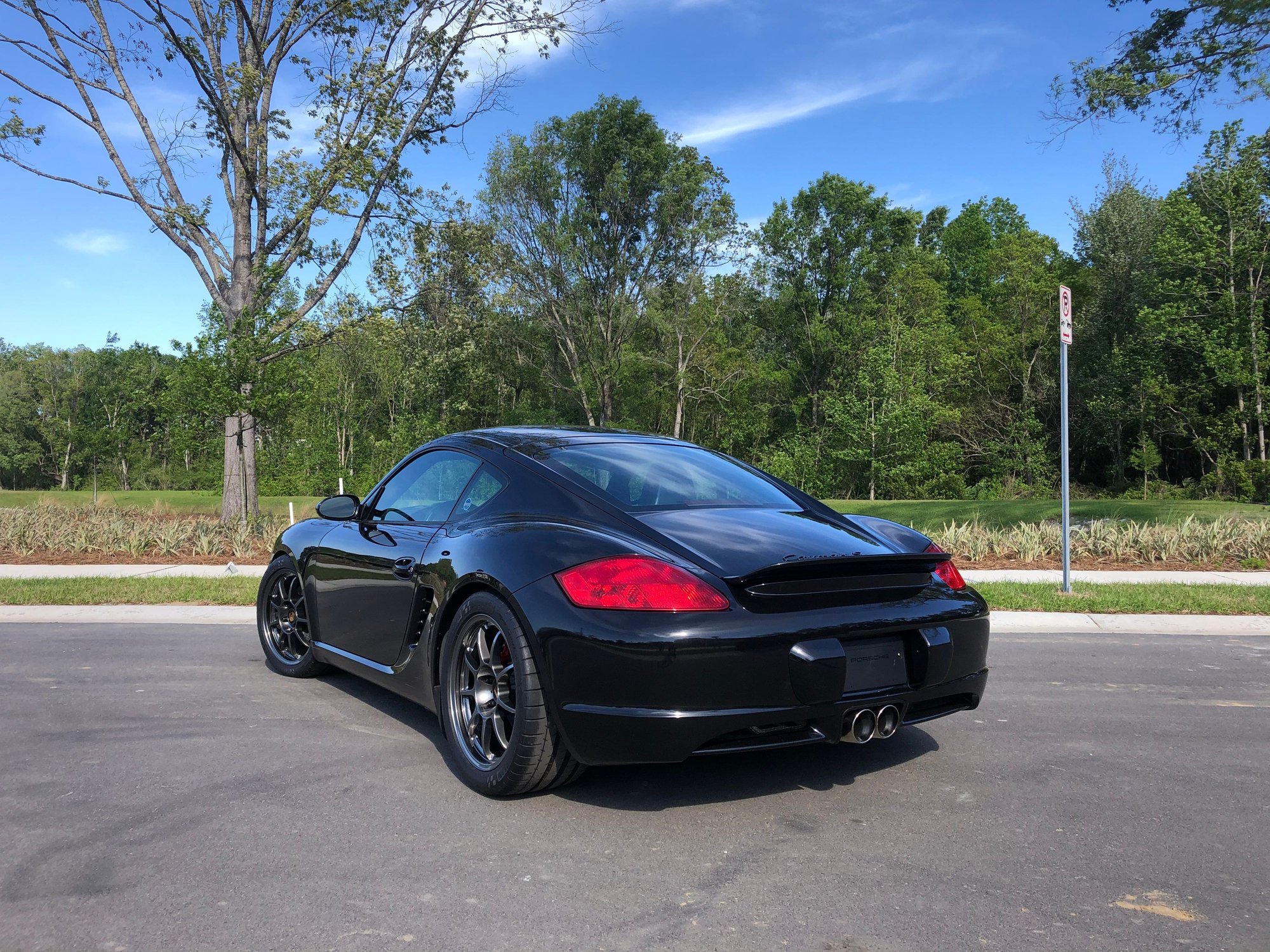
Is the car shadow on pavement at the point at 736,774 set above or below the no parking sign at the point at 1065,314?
below

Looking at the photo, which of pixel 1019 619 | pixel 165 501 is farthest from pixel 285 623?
pixel 165 501

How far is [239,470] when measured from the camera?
56.7 feet

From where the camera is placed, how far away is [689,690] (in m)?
3.07

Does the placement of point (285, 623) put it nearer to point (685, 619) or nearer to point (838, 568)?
point (685, 619)

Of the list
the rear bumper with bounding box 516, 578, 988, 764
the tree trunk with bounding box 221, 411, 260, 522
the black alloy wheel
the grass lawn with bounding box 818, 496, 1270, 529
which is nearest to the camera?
the rear bumper with bounding box 516, 578, 988, 764

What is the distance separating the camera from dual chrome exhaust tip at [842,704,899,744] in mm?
3256

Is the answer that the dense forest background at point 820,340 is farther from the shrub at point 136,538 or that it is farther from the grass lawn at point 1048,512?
the shrub at point 136,538

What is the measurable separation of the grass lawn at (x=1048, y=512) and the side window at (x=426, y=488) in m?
10.0

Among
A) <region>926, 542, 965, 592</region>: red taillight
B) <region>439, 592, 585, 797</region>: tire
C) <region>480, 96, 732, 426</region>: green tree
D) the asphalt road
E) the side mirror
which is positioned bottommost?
the asphalt road

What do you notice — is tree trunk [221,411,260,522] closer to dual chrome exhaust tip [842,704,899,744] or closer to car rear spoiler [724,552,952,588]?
car rear spoiler [724,552,952,588]

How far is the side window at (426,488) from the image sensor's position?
4.35 meters

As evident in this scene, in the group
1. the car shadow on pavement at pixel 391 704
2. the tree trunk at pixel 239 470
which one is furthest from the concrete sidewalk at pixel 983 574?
the car shadow on pavement at pixel 391 704

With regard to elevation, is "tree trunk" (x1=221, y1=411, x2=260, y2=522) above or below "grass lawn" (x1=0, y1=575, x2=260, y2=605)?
above

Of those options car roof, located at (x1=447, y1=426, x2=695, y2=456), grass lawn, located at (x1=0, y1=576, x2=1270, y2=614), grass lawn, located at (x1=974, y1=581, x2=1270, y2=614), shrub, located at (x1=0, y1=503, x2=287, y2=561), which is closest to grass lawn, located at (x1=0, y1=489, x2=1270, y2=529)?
shrub, located at (x1=0, y1=503, x2=287, y2=561)
